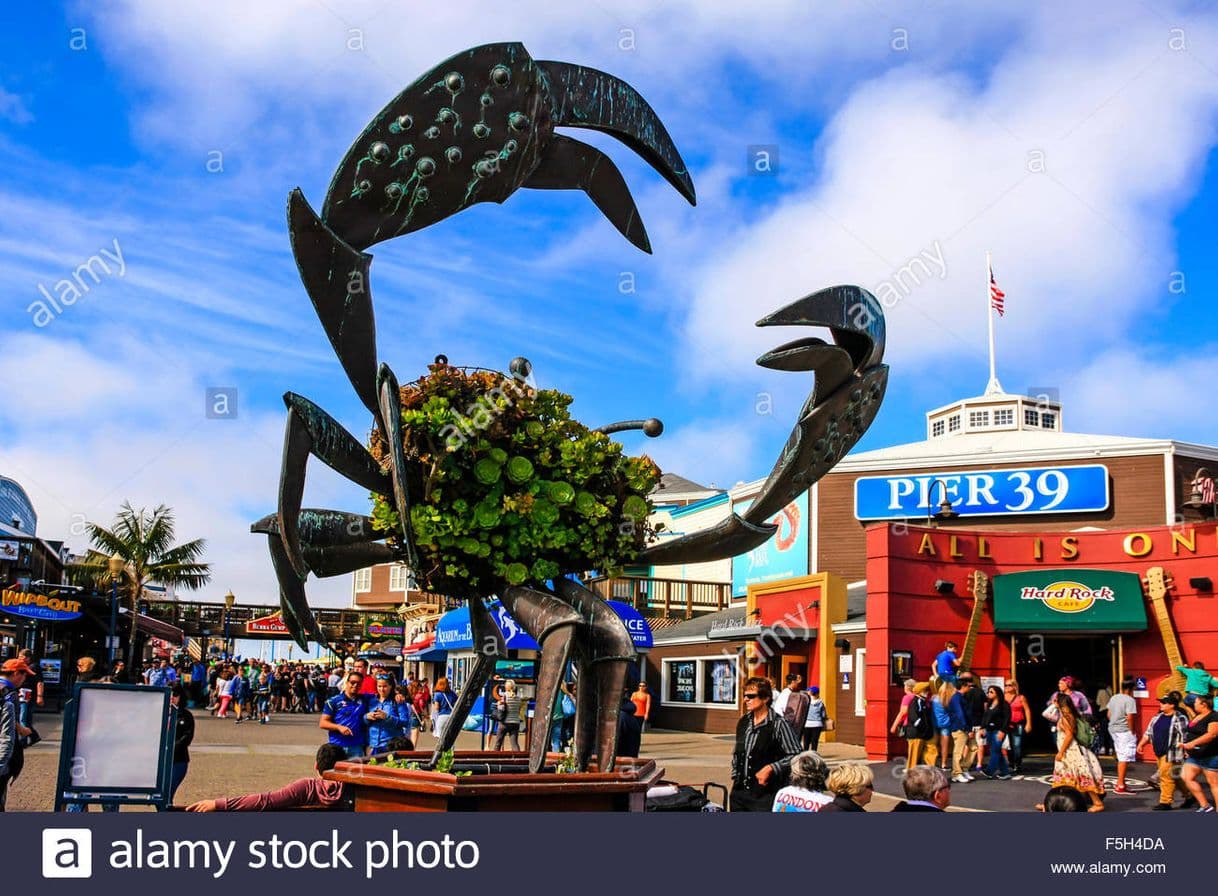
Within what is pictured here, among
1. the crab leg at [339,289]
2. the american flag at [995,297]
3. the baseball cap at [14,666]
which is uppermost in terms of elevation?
the american flag at [995,297]

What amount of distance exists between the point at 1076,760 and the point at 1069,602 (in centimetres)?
1139

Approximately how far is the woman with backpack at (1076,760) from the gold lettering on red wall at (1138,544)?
10609 mm

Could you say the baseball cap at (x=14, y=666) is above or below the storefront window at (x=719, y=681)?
above

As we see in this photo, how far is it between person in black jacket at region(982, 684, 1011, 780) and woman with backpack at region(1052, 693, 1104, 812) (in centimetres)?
437

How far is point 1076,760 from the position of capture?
38.8ft

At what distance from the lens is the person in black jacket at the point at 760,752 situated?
7.88 m

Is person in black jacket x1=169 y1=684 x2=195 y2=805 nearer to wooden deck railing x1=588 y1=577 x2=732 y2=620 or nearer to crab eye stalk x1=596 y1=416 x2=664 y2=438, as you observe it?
crab eye stalk x1=596 y1=416 x2=664 y2=438

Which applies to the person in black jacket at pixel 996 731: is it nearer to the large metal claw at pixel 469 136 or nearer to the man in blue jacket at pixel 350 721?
the man in blue jacket at pixel 350 721

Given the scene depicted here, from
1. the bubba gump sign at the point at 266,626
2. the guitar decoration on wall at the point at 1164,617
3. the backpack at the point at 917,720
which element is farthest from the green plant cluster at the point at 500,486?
the bubba gump sign at the point at 266,626

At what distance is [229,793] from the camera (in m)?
13.7

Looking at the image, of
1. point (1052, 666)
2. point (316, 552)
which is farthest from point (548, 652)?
point (1052, 666)

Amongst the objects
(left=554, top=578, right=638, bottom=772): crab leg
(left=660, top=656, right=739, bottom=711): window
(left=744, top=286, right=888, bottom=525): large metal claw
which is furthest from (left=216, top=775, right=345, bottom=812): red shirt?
(left=660, top=656, right=739, bottom=711): window
